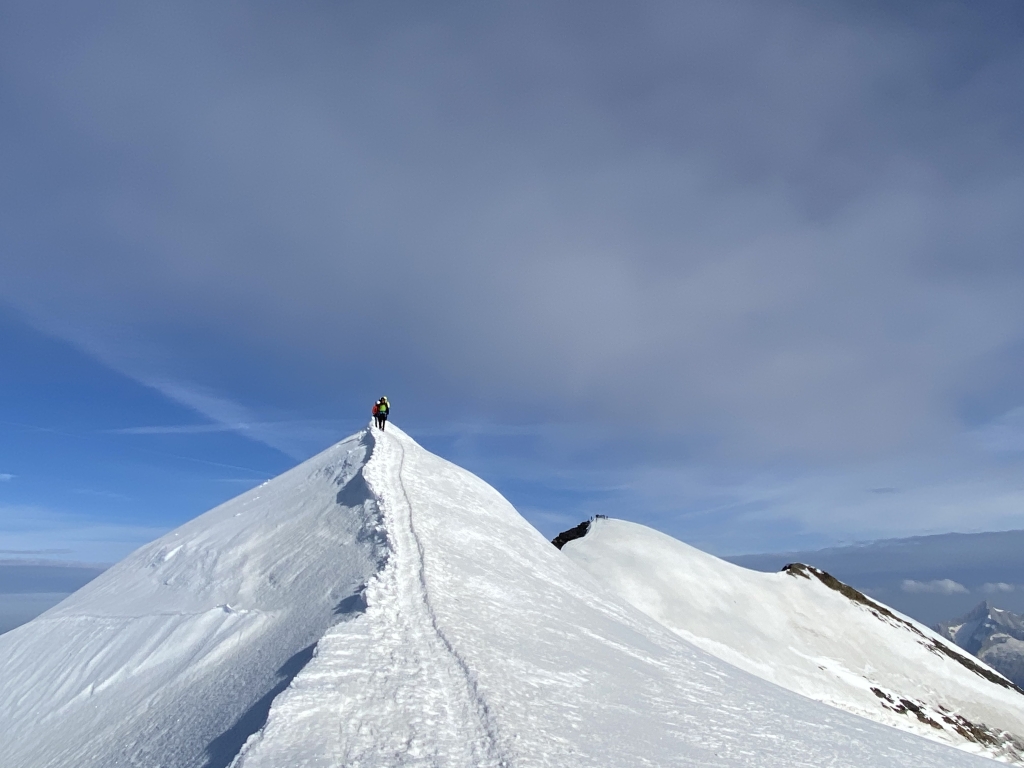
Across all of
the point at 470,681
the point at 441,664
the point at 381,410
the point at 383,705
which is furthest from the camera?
the point at 381,410

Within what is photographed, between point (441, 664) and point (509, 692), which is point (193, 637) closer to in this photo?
point (441, 664)

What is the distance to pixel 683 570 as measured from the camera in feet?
190

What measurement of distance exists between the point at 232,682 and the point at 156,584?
11.7m

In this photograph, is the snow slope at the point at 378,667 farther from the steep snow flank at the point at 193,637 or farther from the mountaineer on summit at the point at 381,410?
the mountaineer on summit at the point at 381,410

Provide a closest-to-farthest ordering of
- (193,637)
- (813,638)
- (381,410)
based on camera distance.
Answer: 1. (193,637)
2. (381,410)
3. (813,638)

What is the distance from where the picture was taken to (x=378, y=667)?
11.6 meters

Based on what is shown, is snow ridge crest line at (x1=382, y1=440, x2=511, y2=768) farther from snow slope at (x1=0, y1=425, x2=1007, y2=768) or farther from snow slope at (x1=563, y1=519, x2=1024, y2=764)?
snow slope at (x1=563, y1=519, x2=1024, y2=764)

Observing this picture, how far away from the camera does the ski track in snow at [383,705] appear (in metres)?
8.96

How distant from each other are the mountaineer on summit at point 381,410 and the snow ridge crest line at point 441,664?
9.84 m

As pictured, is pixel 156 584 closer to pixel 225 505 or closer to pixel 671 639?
pixel 225 505

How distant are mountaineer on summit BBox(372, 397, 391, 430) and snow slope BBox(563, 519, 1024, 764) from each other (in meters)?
22.9

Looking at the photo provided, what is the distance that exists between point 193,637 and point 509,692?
9750 millimetres

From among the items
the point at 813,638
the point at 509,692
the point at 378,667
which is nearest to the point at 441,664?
the point at 378,667

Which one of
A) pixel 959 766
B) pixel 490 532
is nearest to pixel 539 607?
pixel 490 532
